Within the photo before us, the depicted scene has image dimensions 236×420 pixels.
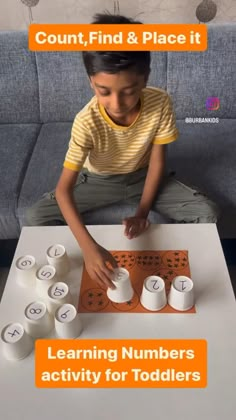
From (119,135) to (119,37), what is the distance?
9.3 inches

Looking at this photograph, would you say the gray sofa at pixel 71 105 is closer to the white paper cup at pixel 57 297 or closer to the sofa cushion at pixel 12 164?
the sofa cushion at pixel 12 164

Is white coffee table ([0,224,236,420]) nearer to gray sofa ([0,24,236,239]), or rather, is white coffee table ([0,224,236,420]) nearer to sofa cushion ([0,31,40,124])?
gray sofa ([0,24,236,239])

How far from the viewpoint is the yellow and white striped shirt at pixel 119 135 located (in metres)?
0.98

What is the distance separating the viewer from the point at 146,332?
28.5 inches

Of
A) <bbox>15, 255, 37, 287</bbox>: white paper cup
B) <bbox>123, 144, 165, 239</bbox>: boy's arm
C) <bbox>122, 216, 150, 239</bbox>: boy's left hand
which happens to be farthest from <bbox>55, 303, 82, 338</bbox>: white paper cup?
<bbox>123, 144, 165, 239</bbox>: boy's arm

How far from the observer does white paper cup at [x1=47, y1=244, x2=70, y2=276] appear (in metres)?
0.83

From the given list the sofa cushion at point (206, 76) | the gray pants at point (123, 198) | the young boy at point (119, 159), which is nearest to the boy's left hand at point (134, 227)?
the young boy at point (119, 159)

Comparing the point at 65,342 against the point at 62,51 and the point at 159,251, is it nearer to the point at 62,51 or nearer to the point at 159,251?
the point at 159,251

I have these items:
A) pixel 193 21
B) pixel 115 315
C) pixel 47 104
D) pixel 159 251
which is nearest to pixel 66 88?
pixel 47 104

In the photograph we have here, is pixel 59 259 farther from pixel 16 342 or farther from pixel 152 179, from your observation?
pixel 152 179

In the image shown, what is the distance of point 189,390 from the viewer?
642mm

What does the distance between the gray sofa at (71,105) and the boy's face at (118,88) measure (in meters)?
0.42

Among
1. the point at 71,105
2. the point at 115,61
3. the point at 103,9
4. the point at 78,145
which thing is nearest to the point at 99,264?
the point at 78,145

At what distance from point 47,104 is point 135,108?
63cm
